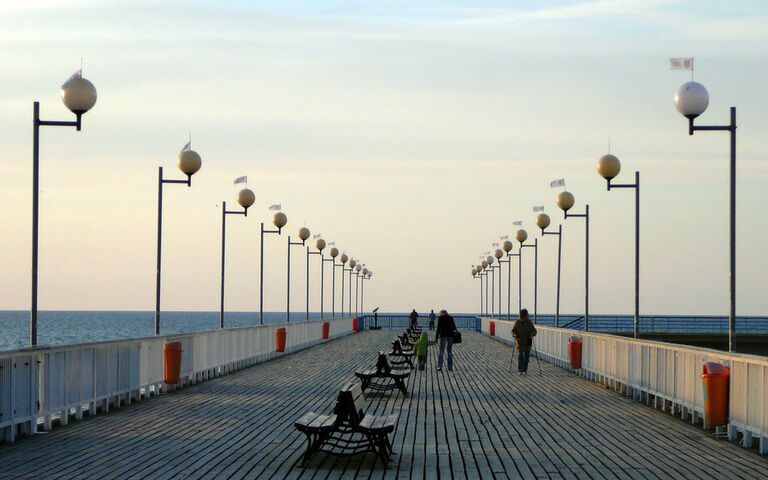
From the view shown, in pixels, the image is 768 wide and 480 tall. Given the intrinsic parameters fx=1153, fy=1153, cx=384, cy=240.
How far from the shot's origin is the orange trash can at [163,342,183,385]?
20031mm

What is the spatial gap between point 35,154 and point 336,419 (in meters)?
6.36

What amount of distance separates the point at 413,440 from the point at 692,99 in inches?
251

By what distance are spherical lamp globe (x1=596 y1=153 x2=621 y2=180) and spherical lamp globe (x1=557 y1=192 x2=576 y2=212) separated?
555cm

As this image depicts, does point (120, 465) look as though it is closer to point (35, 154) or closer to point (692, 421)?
point (35, 154)

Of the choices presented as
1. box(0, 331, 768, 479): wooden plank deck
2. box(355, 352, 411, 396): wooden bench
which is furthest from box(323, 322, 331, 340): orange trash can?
box(355, 352, 411, 396): wooden bench

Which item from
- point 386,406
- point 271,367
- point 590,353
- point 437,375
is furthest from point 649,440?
point 271,367

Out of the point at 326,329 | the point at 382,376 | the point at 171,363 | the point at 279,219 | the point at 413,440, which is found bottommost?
the point at 326,329

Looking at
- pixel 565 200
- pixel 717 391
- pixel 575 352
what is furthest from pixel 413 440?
pixel 565 200

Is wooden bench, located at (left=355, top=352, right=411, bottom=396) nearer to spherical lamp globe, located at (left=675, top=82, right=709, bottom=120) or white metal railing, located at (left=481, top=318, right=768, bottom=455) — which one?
white metal railing, located at (left=481, top=318, right=768, bottom=455)

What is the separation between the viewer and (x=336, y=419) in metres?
11.7

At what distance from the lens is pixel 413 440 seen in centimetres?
1375

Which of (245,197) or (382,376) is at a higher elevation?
(245,197)

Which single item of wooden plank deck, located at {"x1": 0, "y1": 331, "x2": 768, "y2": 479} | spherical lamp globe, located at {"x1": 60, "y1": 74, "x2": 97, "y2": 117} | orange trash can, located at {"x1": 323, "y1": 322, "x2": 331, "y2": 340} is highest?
spherical lamp globe, located at {"x1": 60, "y1": 74, "x2": 97, "y2": 117}

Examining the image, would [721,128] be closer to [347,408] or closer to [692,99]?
[692,99]
